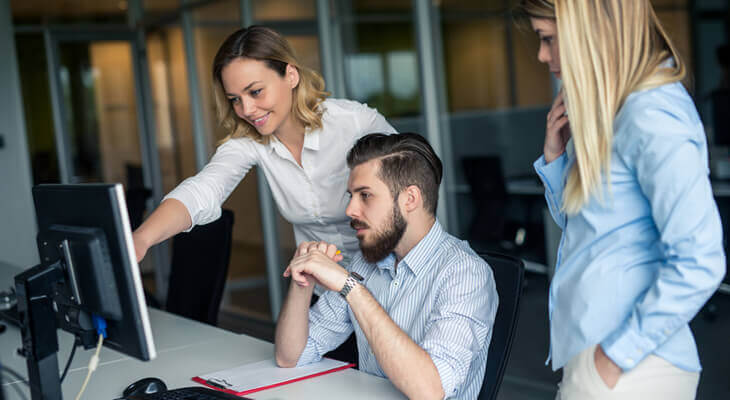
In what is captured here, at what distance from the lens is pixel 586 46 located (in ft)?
4.21

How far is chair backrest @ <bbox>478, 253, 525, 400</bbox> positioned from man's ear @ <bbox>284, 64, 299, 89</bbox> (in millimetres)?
806

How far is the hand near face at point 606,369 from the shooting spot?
51.2 inches

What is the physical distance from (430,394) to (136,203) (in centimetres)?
286

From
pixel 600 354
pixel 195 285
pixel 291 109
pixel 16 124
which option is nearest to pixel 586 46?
pixel 600 354

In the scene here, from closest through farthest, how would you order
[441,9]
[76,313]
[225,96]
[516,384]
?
1. [76,313]
2. [225,96]
3. [516,384]
4. [441,9]

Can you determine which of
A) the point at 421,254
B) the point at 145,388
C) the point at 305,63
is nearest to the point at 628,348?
the point at 421,254

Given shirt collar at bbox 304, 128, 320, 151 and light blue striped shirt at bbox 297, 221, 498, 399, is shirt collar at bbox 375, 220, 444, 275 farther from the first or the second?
shirt collar at bbox 304, 128, 320, 151

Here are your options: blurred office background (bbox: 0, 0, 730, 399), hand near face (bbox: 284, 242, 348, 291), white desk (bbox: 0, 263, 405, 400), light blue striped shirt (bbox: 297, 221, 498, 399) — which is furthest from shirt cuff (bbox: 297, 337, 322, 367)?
blurred office background (bbox: 0, 0, 730, 399)

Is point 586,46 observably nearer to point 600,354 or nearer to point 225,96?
point 600,354

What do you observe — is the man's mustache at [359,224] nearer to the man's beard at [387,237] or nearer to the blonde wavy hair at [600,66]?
the man's beard at [387,237]

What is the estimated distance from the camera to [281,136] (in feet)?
7.27

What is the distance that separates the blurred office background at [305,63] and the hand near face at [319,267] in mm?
849

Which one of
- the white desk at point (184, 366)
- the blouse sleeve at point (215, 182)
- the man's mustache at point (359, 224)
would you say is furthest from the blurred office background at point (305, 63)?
the white desk at point (184, 366)

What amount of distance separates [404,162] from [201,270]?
1190mm
